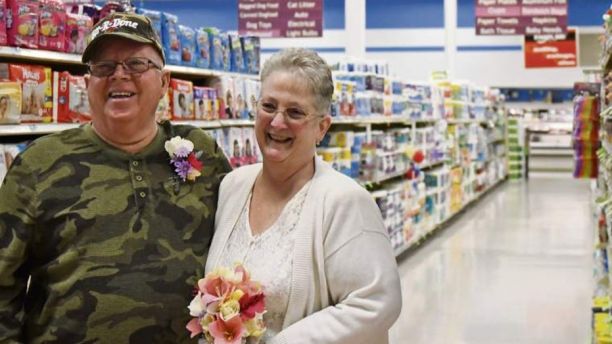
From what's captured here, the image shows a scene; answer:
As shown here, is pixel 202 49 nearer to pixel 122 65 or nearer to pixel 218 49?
pixel 218 49

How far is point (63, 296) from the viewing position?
7.66 feet

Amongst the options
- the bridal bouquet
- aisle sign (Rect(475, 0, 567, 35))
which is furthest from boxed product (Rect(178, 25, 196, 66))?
aisle sign (Rect(475, 0, 567, 35))

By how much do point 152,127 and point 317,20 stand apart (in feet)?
39.1

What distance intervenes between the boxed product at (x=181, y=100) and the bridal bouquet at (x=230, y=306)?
3.19 metres

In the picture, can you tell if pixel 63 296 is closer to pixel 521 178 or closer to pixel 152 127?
pixel 152 127

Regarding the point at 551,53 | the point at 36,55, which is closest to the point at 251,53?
the point at 36,55

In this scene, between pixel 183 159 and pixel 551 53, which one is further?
pixel 551 53

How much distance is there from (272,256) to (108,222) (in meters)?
0.47

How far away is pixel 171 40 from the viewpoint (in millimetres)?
5316

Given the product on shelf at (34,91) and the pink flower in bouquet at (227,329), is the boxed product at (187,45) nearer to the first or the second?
the product on shelf at (34,91)

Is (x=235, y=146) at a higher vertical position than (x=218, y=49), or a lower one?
lower

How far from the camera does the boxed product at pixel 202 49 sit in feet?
18.6

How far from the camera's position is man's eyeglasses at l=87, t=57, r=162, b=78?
243 centimetres

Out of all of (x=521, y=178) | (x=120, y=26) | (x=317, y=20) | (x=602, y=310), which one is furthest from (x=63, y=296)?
(x=521, y=178)
